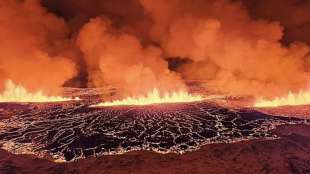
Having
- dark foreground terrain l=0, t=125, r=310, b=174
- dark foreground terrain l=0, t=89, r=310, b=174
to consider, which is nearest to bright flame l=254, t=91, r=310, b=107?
dark foreground terrain l=0, t=89, r=310, b=174

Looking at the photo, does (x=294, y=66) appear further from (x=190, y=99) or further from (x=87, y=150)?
(x=87, y=150)

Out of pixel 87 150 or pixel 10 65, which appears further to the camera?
pixel 10 65

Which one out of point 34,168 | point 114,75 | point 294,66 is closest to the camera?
point 34,168

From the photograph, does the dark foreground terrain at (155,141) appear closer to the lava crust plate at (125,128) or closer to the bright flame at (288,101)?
the lava crust plate at (125,128)

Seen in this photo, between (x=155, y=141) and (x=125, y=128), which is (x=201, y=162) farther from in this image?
(x=125, y=128)

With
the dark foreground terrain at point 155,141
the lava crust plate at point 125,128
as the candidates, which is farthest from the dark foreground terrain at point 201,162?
the lava crust plate at point 125,128

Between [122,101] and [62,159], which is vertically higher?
[122,101]

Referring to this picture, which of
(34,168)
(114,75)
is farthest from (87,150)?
(114,75)
